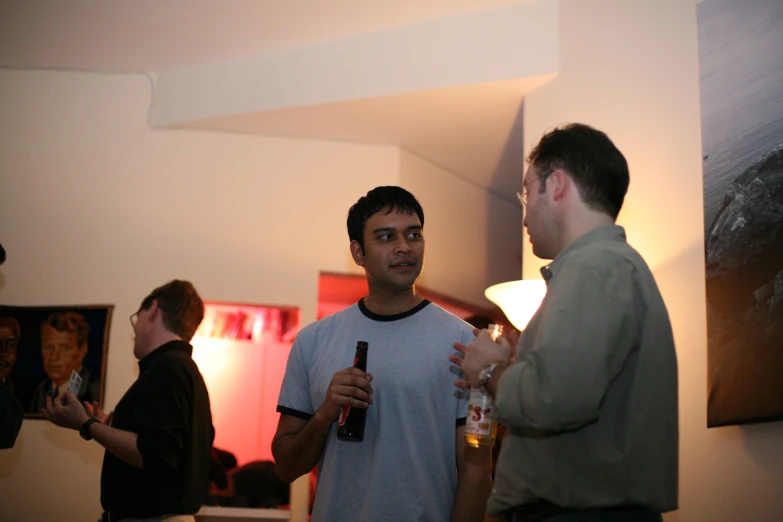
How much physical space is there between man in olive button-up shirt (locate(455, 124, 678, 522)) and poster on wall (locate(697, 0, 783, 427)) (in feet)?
3.39

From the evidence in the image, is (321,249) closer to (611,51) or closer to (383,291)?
(611,51)

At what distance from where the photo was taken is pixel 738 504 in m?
2.53

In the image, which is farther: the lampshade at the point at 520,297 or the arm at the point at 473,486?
the lampshade at the point at 520,297

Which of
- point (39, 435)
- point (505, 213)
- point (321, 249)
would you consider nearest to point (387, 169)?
point (321, 249)

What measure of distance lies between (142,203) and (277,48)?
1039 mm

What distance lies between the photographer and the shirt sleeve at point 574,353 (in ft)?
A: 4.71

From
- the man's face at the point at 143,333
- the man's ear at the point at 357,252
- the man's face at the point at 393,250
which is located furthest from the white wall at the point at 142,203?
the man's face at the point at 393,250

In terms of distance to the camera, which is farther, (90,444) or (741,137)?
(90,444)

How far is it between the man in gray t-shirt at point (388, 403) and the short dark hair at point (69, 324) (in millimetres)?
2303

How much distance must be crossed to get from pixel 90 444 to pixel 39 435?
0.25 meters

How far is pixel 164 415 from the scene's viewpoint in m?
2.69

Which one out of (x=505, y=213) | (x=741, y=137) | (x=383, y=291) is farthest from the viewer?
(x=505, y=213)

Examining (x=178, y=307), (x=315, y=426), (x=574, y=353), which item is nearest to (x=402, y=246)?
(x=315, y=426)

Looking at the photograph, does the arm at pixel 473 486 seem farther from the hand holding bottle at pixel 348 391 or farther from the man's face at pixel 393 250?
the man's face at pixel 393 250
